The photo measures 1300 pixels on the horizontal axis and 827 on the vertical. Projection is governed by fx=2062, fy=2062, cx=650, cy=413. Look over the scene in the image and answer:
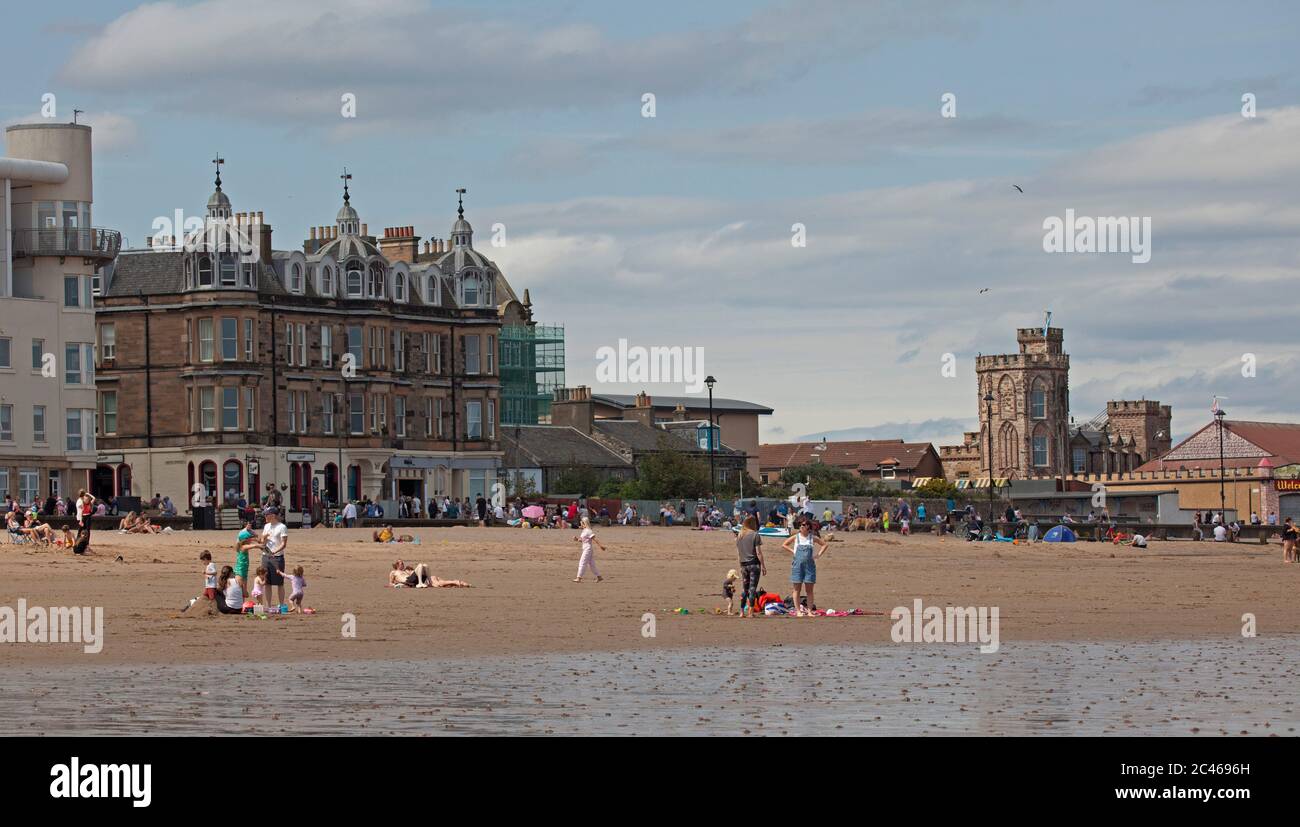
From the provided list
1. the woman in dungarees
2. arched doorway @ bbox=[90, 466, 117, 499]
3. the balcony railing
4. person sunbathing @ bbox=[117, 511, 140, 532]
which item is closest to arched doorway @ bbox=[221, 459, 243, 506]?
arched doorway @ bbox=[90, 466, 117, 499]

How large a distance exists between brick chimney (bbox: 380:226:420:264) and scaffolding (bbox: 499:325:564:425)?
1589 centimetres

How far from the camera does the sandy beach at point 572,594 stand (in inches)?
1059

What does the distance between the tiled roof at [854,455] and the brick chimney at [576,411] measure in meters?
A: 46.5

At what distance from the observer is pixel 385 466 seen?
77562 millimetres

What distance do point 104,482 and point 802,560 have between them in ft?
158

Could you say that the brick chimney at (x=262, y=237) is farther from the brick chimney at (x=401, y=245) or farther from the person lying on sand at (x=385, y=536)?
the person lying on sand at (x=385, y=536)

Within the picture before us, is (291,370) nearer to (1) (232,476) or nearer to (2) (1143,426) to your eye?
(1) (232,476)

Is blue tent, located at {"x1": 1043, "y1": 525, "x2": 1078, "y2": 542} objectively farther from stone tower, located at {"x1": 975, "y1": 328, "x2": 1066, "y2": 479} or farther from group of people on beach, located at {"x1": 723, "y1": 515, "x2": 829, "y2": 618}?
stone tower, located at {"x1": 975, "y1": 328, "x2": 1066, "y2": 479}

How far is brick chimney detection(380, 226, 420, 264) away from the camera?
87.2m

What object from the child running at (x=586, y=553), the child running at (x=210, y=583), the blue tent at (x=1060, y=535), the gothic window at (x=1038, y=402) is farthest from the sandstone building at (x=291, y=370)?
the gothic window at (x=1038, y=402)
